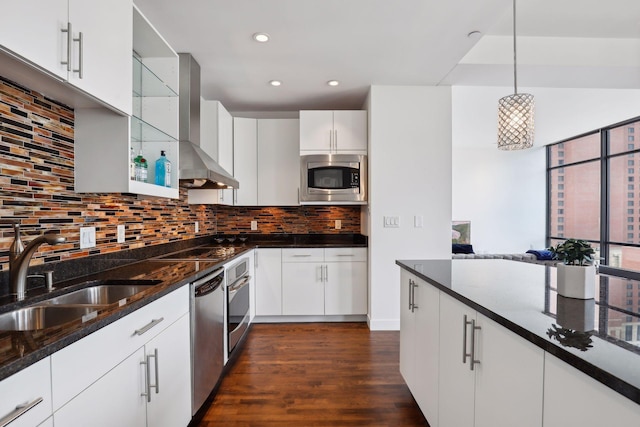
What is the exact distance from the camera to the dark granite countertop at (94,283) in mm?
811

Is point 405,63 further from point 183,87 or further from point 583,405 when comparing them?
point 583,405

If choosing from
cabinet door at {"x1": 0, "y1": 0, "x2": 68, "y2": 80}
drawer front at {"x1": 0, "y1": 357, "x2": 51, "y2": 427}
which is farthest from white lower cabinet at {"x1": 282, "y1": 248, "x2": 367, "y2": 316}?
drawer front at {"x1": 0, "y1": 357, "x2": 51, "y2": 427}

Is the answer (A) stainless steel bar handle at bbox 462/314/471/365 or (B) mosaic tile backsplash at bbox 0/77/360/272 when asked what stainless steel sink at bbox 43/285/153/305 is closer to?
(B) mosaic tile backsplash at bbox 0/77/360/272

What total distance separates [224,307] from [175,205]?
116 cm

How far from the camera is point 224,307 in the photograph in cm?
239

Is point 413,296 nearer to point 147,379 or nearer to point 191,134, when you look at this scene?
point 147,379

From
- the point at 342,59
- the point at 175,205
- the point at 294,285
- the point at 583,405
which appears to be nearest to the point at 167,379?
the point at 583,405

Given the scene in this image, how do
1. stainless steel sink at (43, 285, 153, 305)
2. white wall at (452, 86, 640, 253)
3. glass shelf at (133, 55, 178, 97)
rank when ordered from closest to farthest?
1. stainless steel sink at (43, 285, 153, 305)
2. glass shelf at (133, 55, 178, 97)
3. white wall at (452, 86, 640, 253)

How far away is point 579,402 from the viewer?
75cm

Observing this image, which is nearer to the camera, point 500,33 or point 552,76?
point 500,33

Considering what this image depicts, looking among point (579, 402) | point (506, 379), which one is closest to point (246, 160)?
point (506, 379)

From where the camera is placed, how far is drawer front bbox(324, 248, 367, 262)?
141 inches

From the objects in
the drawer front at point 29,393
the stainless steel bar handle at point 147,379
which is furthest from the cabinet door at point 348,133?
the drawer front at point 29,393

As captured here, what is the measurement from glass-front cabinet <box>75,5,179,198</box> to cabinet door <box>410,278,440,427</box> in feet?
5.36
